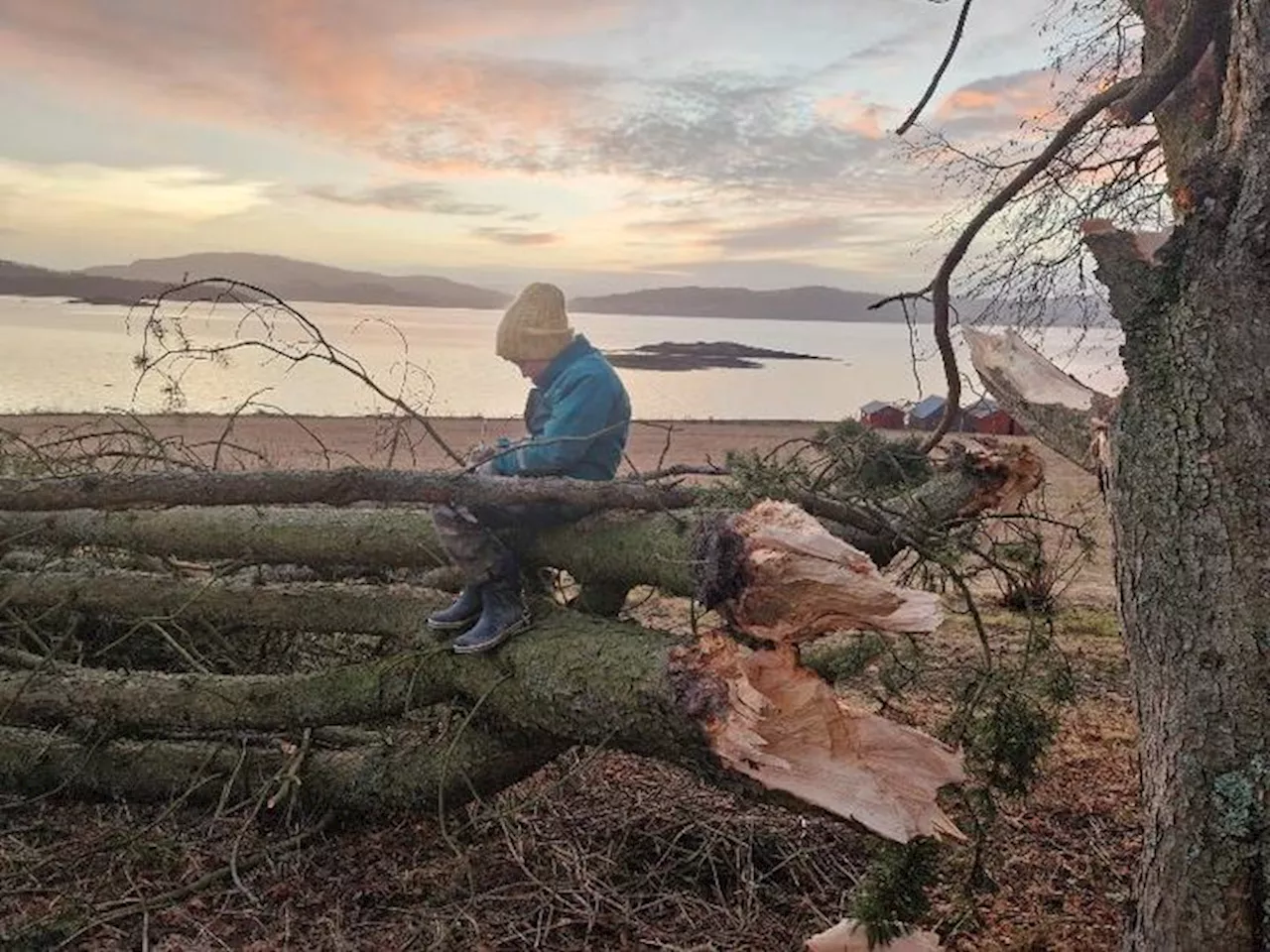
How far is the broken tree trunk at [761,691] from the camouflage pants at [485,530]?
0.91 feet

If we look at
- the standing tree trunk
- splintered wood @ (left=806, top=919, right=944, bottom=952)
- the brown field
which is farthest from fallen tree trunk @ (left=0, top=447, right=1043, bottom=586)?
splintered wood @ (left=806, top=919, right=944, bottom=952)

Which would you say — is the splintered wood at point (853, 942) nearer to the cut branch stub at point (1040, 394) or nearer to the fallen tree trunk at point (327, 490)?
the fallen tree trunk at point (327, 490)

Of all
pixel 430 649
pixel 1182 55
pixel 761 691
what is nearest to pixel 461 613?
pixel 430 649

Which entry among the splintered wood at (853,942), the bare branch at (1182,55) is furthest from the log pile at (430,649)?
the bare branch at (1182,55)

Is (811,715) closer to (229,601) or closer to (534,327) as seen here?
(534,327)

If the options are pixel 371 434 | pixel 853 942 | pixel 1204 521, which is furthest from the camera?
pixel 371 434

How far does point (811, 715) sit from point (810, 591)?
0.34 m

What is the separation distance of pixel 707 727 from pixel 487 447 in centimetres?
148

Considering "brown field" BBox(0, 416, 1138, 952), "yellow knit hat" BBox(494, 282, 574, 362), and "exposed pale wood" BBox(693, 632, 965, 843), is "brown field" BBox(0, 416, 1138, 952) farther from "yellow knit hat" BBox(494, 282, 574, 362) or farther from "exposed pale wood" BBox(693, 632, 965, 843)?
"yellow knit hat" BBox(494, 282, 574, 362)

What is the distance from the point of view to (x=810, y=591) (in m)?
2.81

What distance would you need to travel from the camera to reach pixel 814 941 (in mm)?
3027

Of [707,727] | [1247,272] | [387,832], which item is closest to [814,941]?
[707,727]

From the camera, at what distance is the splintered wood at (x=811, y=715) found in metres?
2.80

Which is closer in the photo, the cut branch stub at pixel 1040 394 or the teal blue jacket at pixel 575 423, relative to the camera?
the teal blue jacket at pixel 575 423
